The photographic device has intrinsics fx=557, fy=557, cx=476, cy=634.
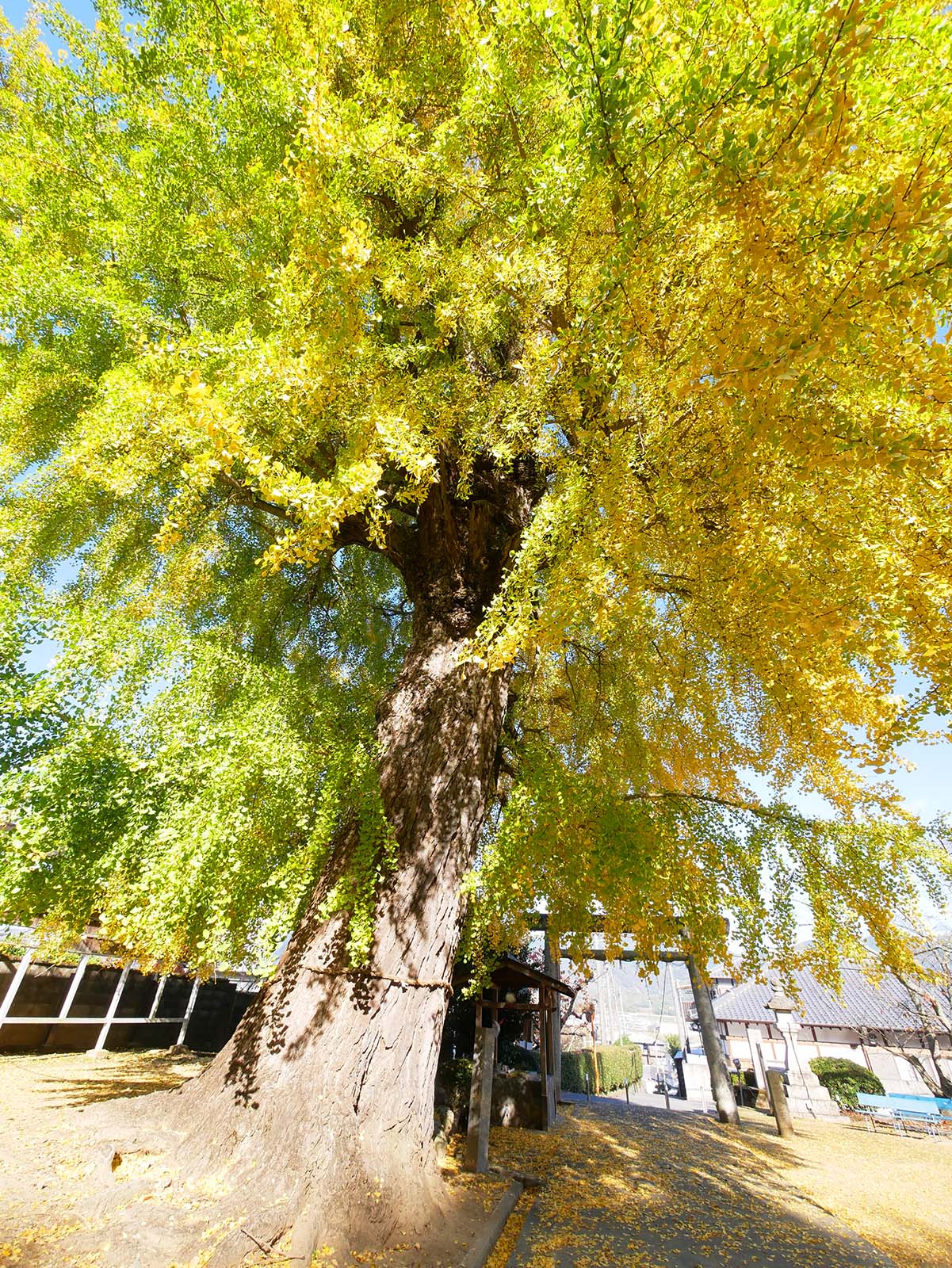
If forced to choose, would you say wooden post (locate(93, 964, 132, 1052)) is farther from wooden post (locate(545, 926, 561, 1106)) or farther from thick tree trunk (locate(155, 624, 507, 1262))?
thick tree trunk (locate(155, 624, 507, 1262))

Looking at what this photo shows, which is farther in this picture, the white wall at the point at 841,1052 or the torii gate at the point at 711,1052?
the white wall at the point at 841,1052

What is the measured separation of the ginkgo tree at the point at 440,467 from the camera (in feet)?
8.49

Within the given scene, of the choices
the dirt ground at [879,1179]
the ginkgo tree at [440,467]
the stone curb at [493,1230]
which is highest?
the ginkgo tree at [440,467]

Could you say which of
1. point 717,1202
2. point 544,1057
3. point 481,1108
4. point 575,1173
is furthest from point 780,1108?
point 481,1108

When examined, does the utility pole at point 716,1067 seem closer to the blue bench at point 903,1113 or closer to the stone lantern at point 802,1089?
the stone lantern at point 802,1089

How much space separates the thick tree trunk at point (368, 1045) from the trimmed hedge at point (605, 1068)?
16292mm

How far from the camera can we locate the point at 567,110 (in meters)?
3.57

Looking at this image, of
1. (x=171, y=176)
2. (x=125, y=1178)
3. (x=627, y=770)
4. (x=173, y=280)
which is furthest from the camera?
(x=627, y=770)

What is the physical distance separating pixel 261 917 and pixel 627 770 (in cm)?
524

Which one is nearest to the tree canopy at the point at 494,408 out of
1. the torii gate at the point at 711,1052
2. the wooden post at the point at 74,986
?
Answer: the wooden post at the point at 74,986

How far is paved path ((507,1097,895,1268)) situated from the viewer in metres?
4.29

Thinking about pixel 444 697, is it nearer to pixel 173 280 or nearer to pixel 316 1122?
pixel 316 1122

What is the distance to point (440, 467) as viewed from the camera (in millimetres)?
5691

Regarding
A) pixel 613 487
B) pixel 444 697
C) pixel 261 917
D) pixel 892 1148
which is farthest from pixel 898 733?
pixel 892 1148
